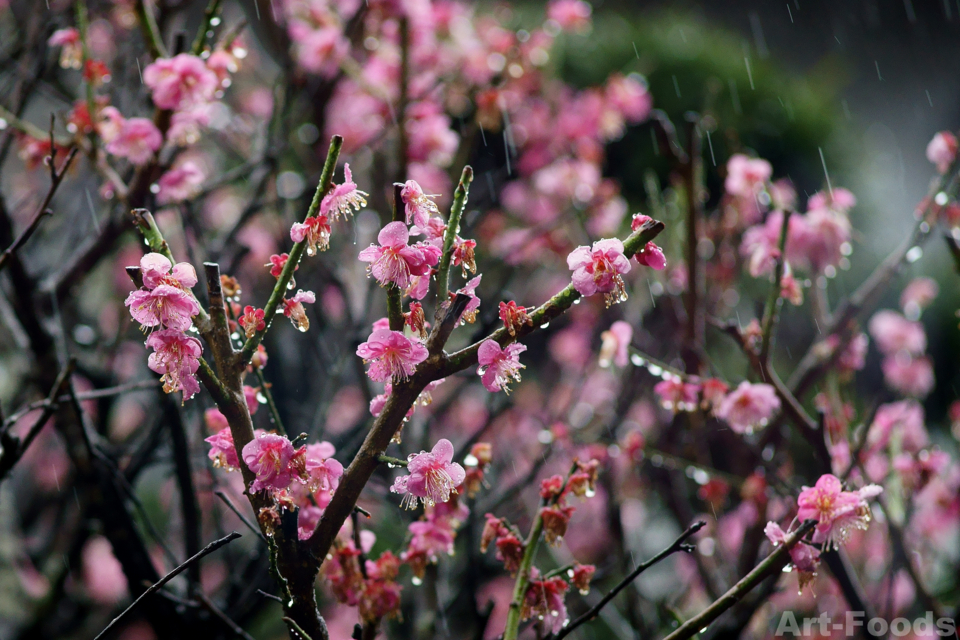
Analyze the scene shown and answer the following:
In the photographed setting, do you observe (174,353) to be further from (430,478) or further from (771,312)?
(771,312)

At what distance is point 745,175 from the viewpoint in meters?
2.58

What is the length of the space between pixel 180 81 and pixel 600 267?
144cm

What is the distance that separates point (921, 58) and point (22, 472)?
1043 cm

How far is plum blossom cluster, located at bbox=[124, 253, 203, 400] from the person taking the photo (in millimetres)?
1025

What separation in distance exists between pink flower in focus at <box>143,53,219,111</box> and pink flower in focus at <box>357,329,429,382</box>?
1240 mm

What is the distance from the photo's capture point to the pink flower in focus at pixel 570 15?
4191 mm

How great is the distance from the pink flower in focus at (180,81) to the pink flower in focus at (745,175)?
6.07 feet

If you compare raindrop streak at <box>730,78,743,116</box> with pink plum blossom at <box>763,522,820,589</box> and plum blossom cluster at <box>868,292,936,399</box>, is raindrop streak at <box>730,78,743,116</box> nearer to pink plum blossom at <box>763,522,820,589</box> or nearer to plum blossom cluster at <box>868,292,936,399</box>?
plum blossom cluster at <box>868,292,936,399</box>

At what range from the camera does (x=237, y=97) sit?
5684 mm

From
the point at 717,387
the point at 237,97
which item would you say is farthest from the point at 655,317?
the point at 237,97

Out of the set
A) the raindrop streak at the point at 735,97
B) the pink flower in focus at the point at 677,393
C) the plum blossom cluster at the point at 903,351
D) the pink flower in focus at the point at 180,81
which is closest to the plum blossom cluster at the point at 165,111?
the pink flower in focus at the point at 180,81

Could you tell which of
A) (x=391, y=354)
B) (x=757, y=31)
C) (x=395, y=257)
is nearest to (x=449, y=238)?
(x=395, y=257)

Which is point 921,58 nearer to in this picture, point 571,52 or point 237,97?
point 571,52

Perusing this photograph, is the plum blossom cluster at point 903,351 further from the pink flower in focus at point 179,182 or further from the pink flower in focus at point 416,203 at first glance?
the pink flower in focus at point 179,182
